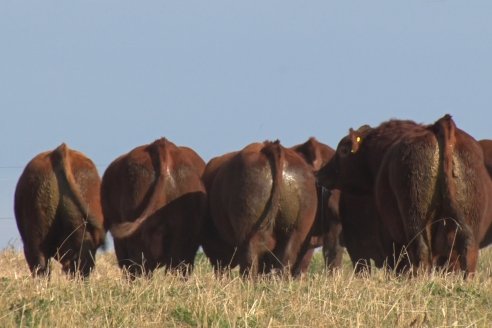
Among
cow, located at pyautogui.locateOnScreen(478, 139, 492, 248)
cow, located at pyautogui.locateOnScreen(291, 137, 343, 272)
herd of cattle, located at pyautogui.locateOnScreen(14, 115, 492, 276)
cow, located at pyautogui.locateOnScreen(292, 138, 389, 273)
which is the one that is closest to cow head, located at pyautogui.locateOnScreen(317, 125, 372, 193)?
herd of cattle, located at pyautogui.locateOnScreen(14, 115, 492, 276)

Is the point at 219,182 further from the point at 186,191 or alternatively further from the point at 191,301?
the point at 191,301

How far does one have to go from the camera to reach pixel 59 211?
15.0 m

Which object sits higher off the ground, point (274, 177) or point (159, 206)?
point (274, 177)

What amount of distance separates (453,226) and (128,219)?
146 inches

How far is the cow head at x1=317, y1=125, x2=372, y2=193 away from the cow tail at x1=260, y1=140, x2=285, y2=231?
115cm

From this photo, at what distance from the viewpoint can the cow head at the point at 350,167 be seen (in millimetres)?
15219

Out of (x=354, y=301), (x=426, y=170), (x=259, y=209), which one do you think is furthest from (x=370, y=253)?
(x=354, y=301)

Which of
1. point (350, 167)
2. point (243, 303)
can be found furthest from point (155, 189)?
point (243, 303)

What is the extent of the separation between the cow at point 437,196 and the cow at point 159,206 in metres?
2.38

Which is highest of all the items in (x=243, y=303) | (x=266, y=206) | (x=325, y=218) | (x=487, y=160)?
(x=487, y=160)

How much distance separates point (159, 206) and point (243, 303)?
16.6ft

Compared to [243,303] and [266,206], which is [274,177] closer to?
[266,206]

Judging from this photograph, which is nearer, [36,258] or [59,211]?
[59,211]

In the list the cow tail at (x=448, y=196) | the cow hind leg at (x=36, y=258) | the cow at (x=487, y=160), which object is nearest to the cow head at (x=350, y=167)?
the cow at (x=487, y=160)
